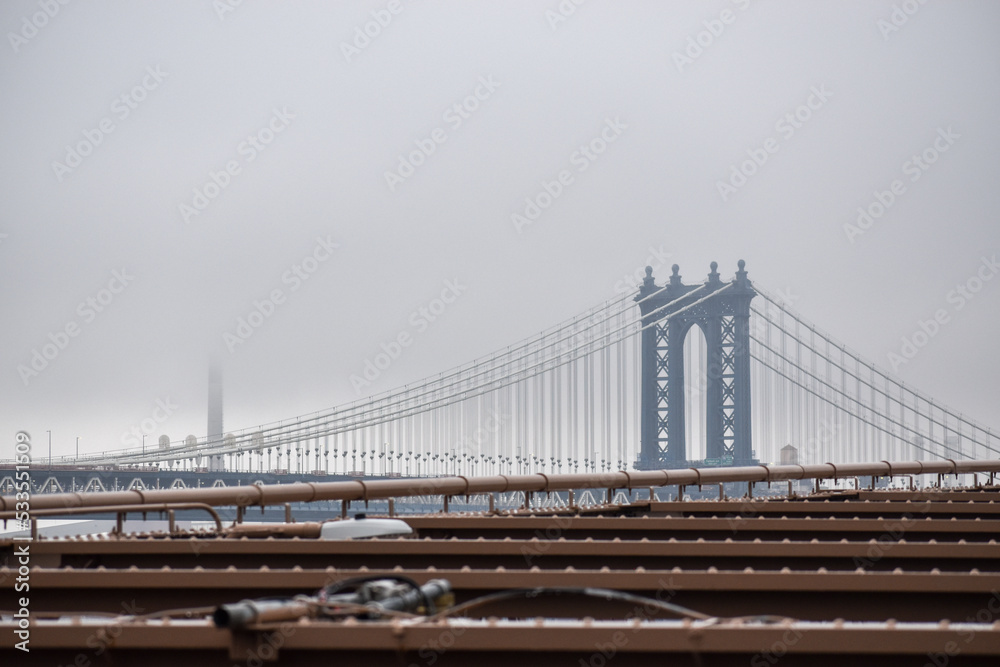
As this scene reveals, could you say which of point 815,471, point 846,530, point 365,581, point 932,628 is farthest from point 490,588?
point 815,471

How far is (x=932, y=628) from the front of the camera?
365 centimetres

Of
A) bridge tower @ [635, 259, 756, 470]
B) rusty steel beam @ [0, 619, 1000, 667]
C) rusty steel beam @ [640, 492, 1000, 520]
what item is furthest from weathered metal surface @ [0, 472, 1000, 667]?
bridge tower @ [635, 259, 756, 470]

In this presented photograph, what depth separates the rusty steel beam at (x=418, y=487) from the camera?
25.9ft

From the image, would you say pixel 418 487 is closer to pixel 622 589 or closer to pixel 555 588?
pixel 622 589

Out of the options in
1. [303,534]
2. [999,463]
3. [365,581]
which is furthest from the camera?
[999,463]

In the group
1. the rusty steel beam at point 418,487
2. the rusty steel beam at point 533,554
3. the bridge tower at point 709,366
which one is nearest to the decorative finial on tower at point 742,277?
the bridge tower at point 709,366

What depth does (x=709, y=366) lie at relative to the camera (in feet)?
225

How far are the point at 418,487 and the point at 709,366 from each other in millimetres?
59997

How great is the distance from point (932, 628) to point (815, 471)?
10.6 metres

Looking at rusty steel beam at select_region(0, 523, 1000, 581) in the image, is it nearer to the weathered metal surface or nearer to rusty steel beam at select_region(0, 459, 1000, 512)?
the weathered metal surface

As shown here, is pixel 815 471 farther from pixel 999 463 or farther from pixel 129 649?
pixel 129 649

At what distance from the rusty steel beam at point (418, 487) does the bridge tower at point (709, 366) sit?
51.0 m

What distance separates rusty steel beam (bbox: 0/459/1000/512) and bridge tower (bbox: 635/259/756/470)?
167ft

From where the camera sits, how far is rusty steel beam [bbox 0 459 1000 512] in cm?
789
